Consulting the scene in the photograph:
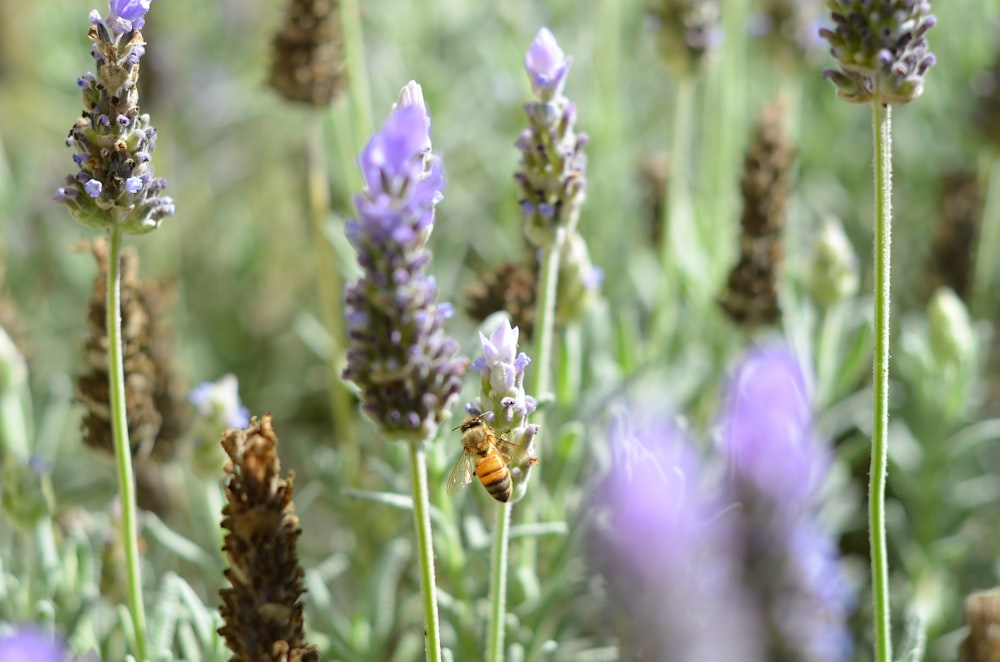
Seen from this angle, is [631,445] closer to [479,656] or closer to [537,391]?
[537,391]

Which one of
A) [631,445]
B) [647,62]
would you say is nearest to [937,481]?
[631,445]

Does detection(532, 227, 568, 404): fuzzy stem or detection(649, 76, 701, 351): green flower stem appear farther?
detection(649, 76, 701, 351): green flower stem

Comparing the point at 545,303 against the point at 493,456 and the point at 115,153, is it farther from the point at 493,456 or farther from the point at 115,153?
the point at 115,153

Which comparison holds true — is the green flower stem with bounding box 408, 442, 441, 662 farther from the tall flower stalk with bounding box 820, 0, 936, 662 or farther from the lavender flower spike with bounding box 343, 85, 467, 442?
the tall flower stalk with bounding box 820, 0, 936, 662

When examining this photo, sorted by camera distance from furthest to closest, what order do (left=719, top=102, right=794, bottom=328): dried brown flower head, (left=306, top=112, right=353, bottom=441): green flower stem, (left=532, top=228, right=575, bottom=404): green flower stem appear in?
(left=306, top=112, right=353, bottom=441): green flower stem, (left=719, top=102, right=794, bottom=328): dried brown flower head, (left=532, top=228, right=575, bottom=404): green flower stem

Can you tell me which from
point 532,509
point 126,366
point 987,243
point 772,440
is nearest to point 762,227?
point 532,509

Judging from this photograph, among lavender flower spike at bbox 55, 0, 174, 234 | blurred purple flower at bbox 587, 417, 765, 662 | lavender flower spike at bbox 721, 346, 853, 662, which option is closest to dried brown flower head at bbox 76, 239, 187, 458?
lavender flower spike at bbox 55, 0, 174, 234

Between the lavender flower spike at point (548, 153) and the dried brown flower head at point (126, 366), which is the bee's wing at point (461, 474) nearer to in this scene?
the lavender flower spike at point (548, 153)
